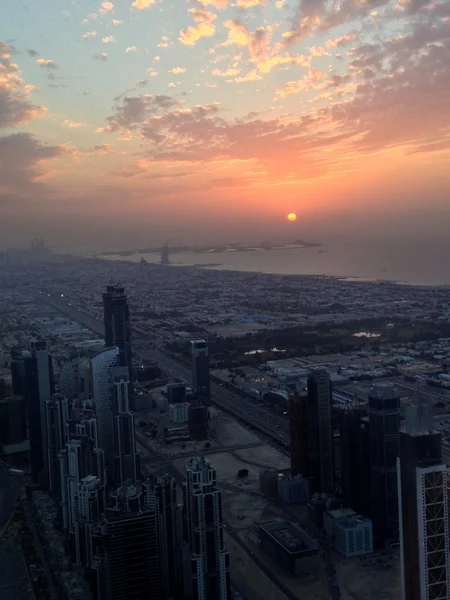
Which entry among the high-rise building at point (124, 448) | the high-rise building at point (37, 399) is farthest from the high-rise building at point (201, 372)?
the high-rise building at point (124, 448)

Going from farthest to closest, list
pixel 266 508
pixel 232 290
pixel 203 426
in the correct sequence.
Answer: pixel 232 290
pixel 203 426
pixel 266 508

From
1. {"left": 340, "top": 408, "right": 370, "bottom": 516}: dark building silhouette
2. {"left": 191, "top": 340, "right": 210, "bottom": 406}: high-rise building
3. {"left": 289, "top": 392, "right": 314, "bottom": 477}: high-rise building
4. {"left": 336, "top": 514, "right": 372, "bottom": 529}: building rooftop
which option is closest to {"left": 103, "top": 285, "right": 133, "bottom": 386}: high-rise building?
{"left": 191, "top": 340, "right": 210, "bottom": 406}: high-rise building

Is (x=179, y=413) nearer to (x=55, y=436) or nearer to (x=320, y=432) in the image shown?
(x=55, y=436)

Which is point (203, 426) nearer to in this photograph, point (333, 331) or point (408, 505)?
point (408, 505)

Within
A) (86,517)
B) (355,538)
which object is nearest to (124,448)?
(86,517)

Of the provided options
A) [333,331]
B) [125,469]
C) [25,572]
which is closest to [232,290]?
[333,331]

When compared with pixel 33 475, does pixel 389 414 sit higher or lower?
higher

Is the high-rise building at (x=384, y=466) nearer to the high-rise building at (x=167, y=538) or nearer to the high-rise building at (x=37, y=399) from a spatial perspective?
the high-rise building at (x=167, y=538)
